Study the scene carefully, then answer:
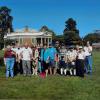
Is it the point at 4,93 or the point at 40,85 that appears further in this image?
the point at 40,85

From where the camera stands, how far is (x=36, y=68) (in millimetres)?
24391

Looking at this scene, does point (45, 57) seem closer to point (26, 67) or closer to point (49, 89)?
point (26, 67)

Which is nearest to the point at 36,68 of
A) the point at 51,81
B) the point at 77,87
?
the point at 51,81

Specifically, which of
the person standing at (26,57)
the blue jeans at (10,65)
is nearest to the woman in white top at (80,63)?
the person standing at (26,57)

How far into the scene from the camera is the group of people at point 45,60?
78.3ft

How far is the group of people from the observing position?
23.9 meters

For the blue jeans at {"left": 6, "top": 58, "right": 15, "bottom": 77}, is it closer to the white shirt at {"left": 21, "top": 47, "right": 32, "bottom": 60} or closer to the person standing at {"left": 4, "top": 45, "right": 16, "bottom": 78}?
the person standing at {"left": 4, "top": 45, "right": 16, "bottom": 78}

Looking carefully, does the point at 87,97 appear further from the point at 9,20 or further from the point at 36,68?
the point at 9,20

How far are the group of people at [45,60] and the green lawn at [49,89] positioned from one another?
1751 millimetres

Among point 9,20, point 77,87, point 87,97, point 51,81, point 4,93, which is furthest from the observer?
point 9,20

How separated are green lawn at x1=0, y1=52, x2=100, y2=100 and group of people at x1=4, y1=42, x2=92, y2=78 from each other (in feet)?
5.74

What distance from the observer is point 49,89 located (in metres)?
18.0

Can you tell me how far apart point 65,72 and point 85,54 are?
5.06 ft

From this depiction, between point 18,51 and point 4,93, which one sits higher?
point 18,51
